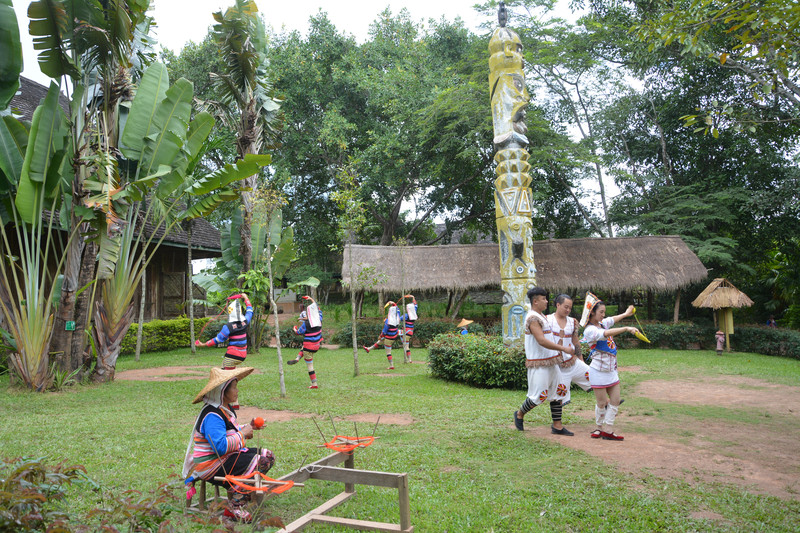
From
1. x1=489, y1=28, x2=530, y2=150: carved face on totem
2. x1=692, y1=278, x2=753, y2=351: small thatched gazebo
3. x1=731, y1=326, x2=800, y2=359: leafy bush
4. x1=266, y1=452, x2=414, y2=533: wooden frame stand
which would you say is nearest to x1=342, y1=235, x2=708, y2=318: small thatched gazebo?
x1=692, y1=278, x2=753, y2=351: small thatched gazebo

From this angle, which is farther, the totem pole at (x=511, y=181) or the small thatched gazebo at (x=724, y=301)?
the small thatched gazebo at (x=724, y=301)

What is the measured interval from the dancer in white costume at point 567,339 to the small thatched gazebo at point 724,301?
11788 millimetres

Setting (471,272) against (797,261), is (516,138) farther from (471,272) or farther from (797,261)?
(797,261)

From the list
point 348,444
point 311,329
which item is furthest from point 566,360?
point 311,329

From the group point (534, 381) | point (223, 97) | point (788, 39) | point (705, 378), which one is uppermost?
point (223, 97)

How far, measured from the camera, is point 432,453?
5656mm

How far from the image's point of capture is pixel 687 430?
6.72 m

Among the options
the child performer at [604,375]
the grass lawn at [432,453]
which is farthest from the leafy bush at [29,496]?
the child performer at [604,375]

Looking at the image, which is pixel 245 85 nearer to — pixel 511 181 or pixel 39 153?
pixel 39 153

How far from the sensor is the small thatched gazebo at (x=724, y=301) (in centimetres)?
1597

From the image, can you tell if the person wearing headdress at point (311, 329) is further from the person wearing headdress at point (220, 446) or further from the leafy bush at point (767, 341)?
the leafy bush at point (767, 341)

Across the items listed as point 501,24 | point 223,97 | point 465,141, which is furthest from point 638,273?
point 223,97

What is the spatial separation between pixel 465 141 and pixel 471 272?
4727 mm

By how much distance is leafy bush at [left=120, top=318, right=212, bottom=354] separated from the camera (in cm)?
1609
